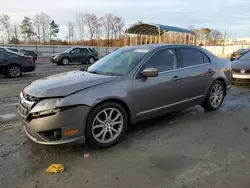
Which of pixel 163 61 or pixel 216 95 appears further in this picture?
pixel 216 95

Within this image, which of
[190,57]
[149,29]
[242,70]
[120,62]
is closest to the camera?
[120,62]

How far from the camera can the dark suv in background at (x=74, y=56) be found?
2150cm

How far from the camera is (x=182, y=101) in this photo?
493 centimetres

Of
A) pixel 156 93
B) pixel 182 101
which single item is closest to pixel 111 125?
pixel 156 93

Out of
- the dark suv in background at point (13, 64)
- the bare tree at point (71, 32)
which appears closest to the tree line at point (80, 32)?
the bare tree at point (71, 32)

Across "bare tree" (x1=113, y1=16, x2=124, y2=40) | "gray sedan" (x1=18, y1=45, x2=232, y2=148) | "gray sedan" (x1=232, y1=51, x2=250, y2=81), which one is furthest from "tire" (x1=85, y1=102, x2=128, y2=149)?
"bare tree" (x1=113, y1=16, x2=124, y2=40)

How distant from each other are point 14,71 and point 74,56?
10.2 metres

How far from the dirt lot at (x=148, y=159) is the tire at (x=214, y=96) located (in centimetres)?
69

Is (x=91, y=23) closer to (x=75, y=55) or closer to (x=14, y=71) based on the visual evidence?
(x=75, y=55)

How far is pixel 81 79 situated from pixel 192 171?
7.01 ft

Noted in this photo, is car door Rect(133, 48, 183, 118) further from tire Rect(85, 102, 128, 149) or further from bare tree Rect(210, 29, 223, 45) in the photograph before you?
bare tree Rect(210, 29, 223, 45)

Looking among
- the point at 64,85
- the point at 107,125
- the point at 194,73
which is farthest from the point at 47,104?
the point at 194,73

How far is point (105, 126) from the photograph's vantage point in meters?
3.82

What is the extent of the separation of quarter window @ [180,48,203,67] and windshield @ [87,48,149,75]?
0.89 m
